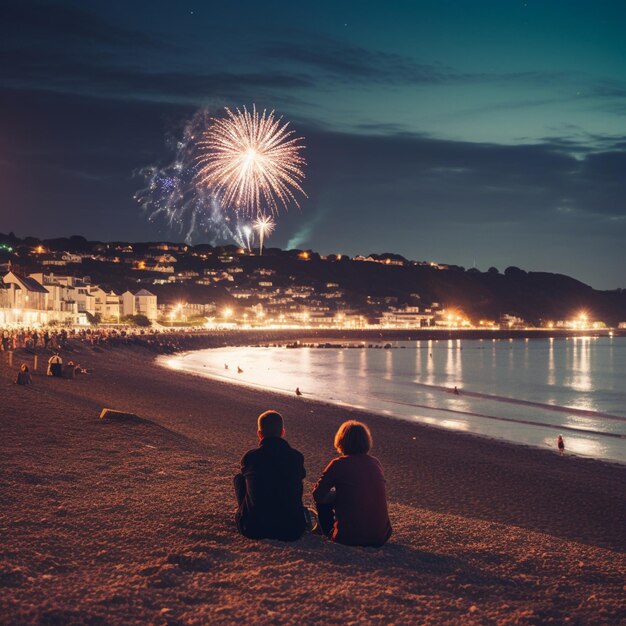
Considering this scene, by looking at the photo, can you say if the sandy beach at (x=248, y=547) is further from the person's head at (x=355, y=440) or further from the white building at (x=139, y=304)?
the white building at (x=139, y=304)

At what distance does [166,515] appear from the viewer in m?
8.06

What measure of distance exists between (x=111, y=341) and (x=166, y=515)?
6324 centimetres

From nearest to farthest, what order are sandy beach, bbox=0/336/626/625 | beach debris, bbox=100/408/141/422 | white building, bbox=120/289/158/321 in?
sandy beach, bbox=0/336/626/625 < beach debris, bbox=100/408/141/422 < white building, bbox=120/289/158/321

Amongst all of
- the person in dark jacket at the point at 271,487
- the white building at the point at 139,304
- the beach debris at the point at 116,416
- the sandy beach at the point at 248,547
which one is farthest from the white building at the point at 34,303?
the person in dark jacket at the point at 271,487

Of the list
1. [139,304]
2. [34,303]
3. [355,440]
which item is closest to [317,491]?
[355,440]

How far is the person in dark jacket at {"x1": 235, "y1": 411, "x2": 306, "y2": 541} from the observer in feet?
22.3

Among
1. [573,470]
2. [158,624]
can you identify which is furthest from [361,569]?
[573,470]

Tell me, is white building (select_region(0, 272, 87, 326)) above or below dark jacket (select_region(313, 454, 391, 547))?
above

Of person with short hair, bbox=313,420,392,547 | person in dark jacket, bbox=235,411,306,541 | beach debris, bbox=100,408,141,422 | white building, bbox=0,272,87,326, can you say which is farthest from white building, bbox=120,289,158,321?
person with short hair, bbox=313,420,392,547

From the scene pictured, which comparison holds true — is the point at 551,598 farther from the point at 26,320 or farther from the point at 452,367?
the point at 26,320

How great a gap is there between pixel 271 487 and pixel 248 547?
2.14 feet

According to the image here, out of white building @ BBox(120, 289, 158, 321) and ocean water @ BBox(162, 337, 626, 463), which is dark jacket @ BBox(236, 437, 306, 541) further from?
white building @ BBox(120, 289, 158, 321)

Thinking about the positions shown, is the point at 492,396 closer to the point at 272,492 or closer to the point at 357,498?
the point at 357,498

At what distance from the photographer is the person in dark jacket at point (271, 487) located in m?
6.79
